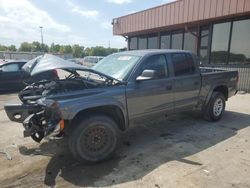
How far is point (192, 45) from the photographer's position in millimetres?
14352

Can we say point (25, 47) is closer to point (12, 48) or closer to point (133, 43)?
point (12, 48)

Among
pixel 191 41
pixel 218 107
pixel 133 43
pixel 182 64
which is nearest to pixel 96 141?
pixel 182 64

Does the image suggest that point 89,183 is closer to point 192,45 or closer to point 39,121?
point 39,121

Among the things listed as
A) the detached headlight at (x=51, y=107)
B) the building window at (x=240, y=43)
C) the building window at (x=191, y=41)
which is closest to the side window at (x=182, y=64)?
the detached headlight at (x=51, y=107)

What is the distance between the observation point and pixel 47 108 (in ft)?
11.9

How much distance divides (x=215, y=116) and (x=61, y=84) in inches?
163

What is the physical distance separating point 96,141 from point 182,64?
2686mm

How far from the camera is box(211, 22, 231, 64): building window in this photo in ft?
39.5

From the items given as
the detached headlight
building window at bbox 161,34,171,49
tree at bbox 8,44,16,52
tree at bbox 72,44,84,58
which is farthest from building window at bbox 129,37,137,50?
tree at bbox 8,44,16,52

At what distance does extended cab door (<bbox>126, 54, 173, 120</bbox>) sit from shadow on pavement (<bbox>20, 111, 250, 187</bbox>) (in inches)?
25.6

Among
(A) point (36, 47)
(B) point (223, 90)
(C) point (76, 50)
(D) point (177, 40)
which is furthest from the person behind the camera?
(C) point (76, 50)

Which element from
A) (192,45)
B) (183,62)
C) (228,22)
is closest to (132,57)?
(183,62)

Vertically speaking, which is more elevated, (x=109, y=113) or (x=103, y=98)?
(x=103, y=98)

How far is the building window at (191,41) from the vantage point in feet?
46.0
